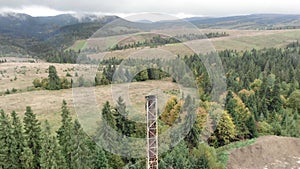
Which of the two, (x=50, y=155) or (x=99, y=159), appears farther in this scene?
(x=99, y=159)

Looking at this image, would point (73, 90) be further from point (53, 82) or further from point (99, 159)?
point (53, 82)

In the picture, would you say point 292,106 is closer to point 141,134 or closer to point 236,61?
point 141,134

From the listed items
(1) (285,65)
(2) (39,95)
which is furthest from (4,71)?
(1) (285,65)

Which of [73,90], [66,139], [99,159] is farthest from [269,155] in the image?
[73,90]

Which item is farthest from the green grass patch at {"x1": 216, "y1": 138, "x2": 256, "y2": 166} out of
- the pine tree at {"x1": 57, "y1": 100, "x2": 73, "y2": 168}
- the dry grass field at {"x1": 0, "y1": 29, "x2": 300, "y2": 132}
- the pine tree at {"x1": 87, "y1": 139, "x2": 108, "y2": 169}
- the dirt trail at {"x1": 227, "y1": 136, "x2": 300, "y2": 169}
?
the pine tree at {"x1": 57, "y1": 100, "x2": 73, "y2": 168}

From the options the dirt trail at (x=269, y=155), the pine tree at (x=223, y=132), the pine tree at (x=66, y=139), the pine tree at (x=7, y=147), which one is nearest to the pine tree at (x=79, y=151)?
the pine tree at (x=66, y=139)
